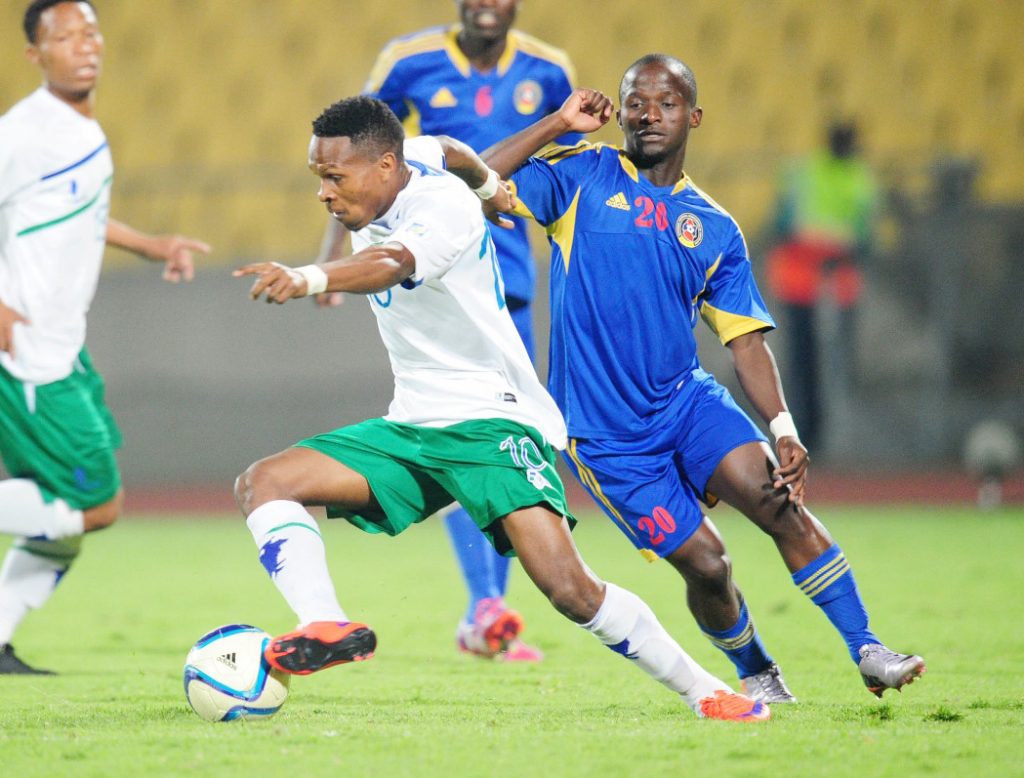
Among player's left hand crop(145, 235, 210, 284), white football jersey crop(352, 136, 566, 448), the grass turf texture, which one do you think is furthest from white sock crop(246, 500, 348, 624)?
player's left hand crop(145, 235, 210, 284)

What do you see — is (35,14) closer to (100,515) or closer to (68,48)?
(68,48)

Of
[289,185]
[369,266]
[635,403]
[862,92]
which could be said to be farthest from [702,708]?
[862,92]

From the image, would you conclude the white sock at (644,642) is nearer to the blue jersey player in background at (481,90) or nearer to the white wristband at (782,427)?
the white wristband at (782,427)

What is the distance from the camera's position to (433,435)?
4512 mm

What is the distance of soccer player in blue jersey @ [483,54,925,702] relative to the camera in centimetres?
471

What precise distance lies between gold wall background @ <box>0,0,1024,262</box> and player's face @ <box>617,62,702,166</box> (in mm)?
10847

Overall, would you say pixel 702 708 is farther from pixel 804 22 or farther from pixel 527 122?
pixel 804 22

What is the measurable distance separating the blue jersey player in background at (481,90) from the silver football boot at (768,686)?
154 centimetres

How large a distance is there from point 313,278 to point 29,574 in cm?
244

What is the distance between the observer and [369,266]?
4.03 metres

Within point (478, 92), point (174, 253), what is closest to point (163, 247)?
point (174, 253)

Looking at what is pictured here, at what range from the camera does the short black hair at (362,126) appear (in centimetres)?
435

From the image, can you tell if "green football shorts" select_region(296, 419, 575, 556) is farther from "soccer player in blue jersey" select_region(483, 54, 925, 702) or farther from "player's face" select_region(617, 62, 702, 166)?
"player's face" select_region(617, 62, 702, 166)

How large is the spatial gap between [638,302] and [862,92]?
38.4 ft
